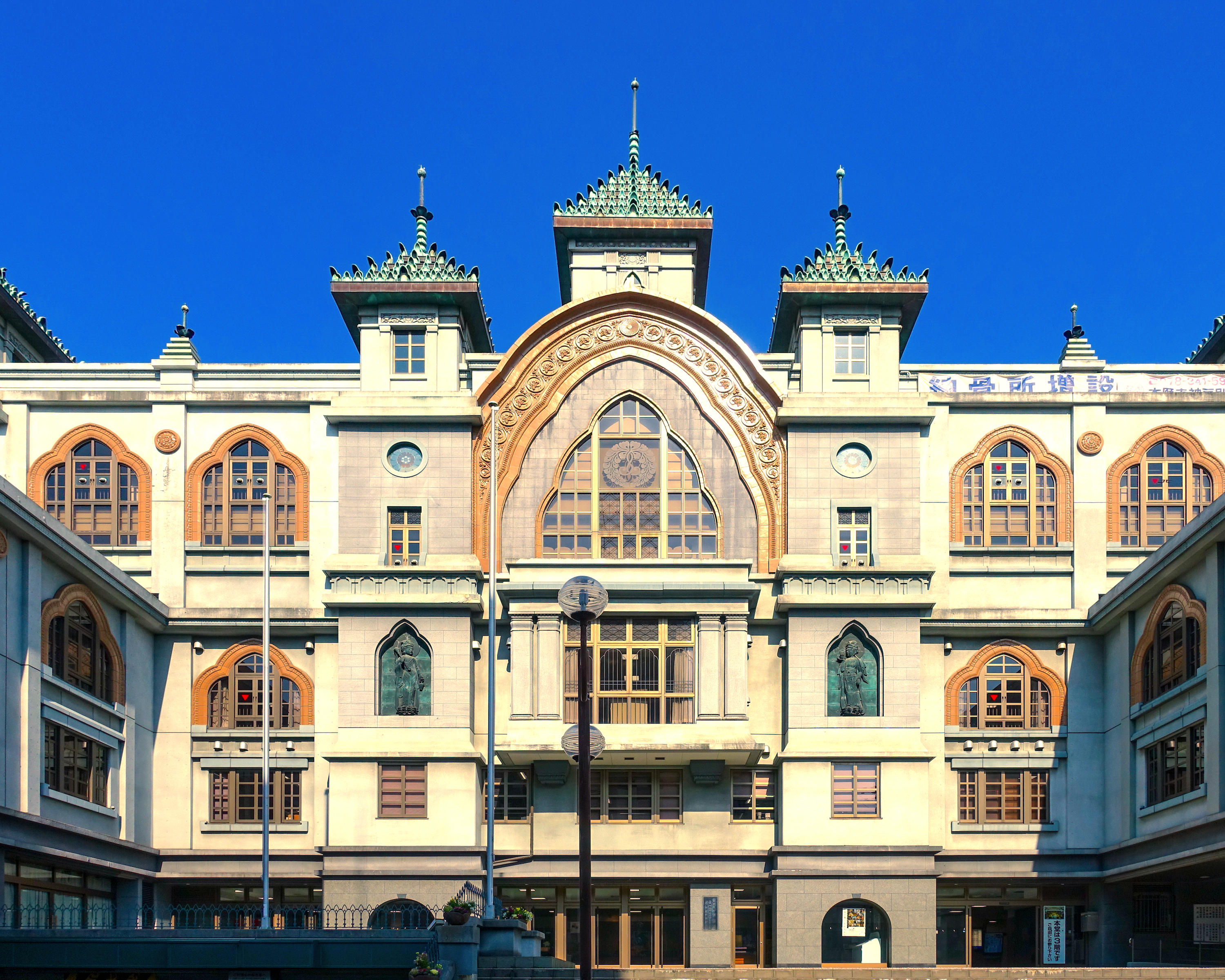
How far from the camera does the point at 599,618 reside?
51.1 m

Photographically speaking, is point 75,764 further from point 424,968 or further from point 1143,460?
point 1143,460

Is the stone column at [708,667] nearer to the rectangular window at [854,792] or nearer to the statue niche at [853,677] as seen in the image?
the statue niche at [853,677]

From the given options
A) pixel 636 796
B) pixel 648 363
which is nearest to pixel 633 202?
pixel 648 363

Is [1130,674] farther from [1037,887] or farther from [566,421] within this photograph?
[566,421]

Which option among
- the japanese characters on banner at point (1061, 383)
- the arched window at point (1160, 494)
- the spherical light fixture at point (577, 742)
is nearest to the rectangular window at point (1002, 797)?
the arched window at point (1160, 494)

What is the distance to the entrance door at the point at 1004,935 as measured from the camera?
173ft

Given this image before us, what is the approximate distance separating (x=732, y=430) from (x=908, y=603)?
8476 millimetres

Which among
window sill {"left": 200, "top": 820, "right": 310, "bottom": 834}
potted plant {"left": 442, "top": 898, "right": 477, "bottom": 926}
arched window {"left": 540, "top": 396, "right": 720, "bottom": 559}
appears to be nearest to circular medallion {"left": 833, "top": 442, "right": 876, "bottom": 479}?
arched window {"left": 540, "top": 396, "right": 720, "bottom": 559}

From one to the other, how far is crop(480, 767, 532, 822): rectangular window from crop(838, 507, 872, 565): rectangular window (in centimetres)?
1319

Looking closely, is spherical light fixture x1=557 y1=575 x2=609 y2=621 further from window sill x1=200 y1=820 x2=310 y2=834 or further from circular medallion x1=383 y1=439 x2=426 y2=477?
window sill x1=200 y1=820 x2=310 y2=834

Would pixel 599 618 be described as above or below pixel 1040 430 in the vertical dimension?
below

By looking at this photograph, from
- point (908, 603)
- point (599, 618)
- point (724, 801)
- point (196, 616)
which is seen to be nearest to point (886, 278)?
point (908, 603)

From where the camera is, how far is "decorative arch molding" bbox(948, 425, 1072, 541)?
53.9 m

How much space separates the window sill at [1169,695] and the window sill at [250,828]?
90.5ft
